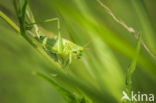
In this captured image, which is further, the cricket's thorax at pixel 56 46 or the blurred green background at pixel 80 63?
the cricket's thorax at pixel 56 46

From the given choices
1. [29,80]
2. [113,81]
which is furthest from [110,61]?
[29,80]

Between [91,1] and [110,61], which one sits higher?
[91,1]

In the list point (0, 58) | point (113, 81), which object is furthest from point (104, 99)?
point (0, 58)

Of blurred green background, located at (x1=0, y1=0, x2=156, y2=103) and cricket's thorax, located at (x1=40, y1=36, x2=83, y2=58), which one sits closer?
blurred green background, located at (x1=0, y1=0, x2=156, y2=103)

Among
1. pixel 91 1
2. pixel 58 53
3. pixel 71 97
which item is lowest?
pixel 71 97

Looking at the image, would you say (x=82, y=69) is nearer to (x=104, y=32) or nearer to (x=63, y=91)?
(x=63, y=91)

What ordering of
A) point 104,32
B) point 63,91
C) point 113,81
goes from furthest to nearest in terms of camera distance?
point 113,81 → point 63,91 → point 104,32

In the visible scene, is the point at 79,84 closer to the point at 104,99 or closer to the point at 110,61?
the point at 104,99

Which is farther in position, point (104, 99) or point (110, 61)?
point (110, 61)

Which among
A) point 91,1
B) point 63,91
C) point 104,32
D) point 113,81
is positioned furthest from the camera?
point 91,1
